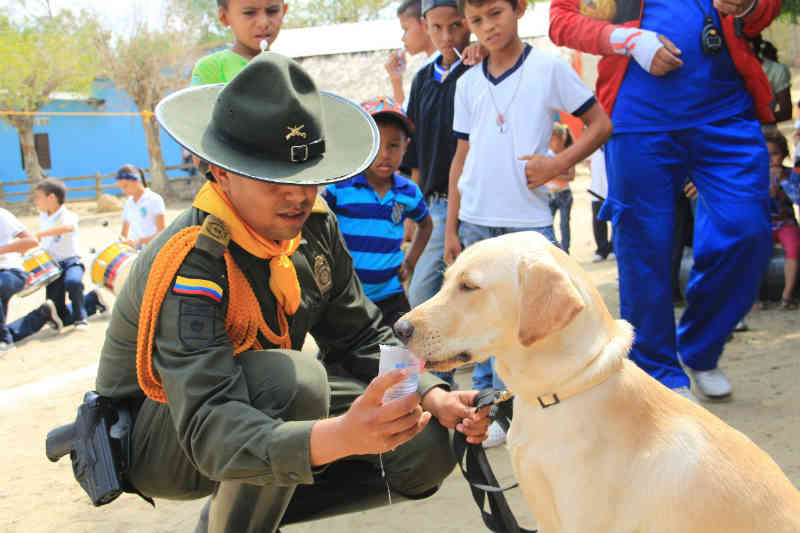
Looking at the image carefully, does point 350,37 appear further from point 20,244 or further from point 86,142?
point 86,142

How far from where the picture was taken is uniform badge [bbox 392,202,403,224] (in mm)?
4320

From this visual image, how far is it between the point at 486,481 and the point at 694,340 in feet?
6.62

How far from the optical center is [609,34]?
3822 mm

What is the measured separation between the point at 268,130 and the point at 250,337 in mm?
A: 693

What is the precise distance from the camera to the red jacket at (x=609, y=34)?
3729 millimetres

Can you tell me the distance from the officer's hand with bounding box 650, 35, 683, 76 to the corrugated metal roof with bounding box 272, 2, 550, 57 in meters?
11.9

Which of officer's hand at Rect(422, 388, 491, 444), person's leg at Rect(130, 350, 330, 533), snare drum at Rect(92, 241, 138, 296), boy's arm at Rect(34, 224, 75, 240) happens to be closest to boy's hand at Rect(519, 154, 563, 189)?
officer's hand at Rect(422, 388, 491, 444)

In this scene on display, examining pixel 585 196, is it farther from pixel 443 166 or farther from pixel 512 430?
pixel 512 430

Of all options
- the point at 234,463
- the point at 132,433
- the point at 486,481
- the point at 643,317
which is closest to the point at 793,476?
the point at 643,317

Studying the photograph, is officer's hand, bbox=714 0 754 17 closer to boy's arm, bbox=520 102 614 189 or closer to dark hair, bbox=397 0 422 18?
boy's arm, bbox=520 102 614 189

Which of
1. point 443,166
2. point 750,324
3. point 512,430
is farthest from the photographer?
point 750,324

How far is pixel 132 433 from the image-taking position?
253 centimetres

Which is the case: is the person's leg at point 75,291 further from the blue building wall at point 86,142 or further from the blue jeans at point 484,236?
the blue building wall at point 86,142

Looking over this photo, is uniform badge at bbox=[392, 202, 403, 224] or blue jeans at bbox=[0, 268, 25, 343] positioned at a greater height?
uniform badge at bbox=[392, 202, 403, 224]
